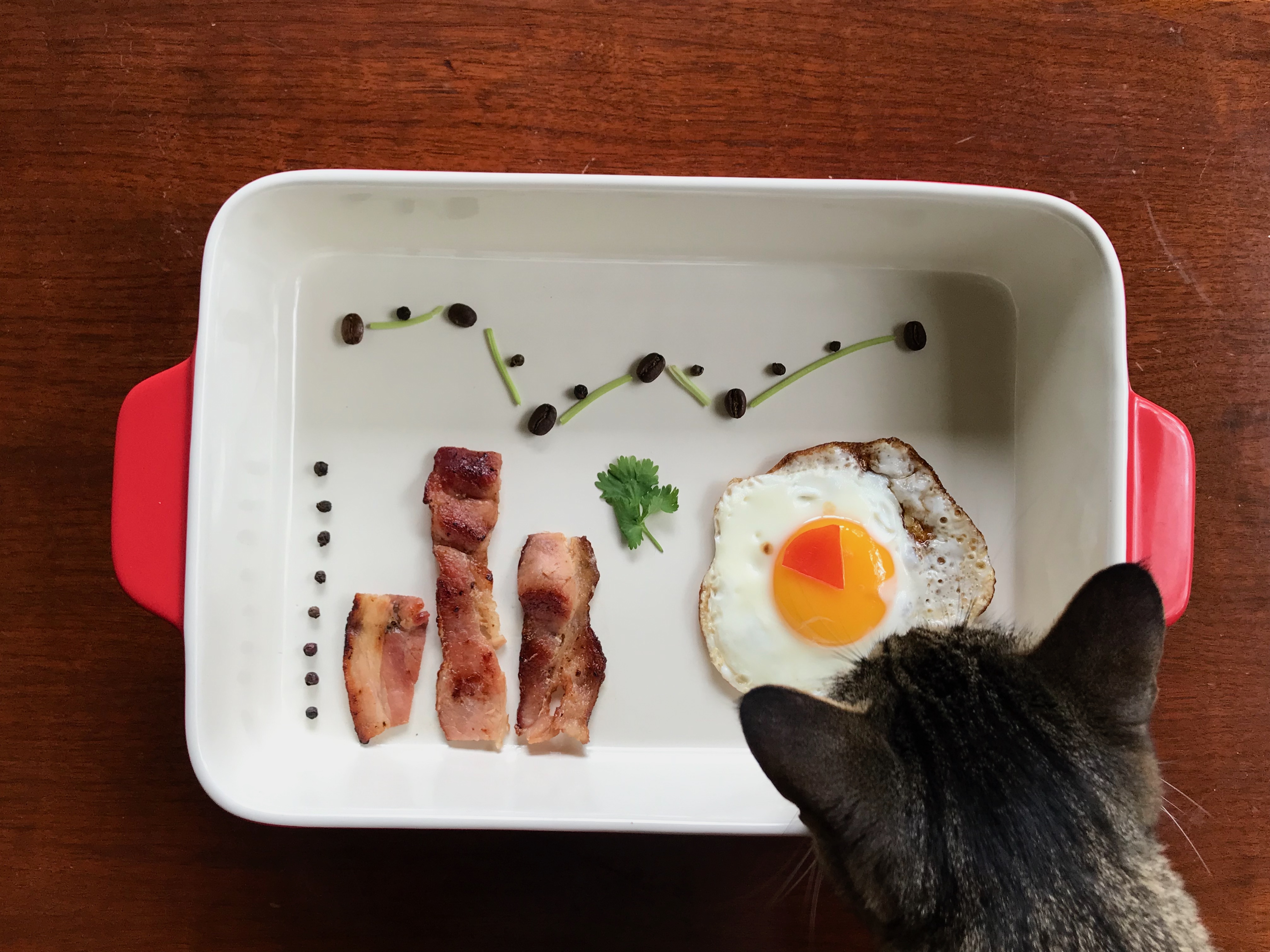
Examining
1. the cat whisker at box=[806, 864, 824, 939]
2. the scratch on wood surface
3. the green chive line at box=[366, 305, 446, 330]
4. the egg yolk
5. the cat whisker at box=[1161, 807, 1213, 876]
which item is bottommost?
the cat whisker at box=[806, 864, 824, 939]

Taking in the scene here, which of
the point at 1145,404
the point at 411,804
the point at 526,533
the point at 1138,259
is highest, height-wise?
the point at 1138,259

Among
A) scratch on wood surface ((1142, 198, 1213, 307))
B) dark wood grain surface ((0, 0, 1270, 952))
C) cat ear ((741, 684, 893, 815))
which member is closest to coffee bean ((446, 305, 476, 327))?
dark wood grain surface ((0, 0, 1270, 952))

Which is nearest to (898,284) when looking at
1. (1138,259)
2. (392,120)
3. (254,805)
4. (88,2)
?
(1138,259)

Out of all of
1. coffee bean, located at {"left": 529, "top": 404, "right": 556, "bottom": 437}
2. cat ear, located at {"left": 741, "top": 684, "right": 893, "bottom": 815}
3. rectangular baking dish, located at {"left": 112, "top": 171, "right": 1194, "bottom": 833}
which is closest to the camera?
cat ear, located at {"left": 741, "top": 684, "right": 893, "bottom": 815}

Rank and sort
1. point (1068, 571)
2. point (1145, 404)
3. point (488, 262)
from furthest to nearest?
point (488, 262)
point (1068, 571)
point (1145, 404)

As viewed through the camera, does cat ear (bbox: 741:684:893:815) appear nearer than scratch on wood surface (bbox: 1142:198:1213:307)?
Yes

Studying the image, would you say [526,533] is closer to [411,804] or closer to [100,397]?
[411,804]

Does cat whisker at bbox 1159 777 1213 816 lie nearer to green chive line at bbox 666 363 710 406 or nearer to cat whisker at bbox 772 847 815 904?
cat whisker at bbox 772 847 815 904

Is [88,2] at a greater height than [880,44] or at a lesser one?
lesser

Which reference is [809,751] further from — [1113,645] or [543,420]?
[543,420]
